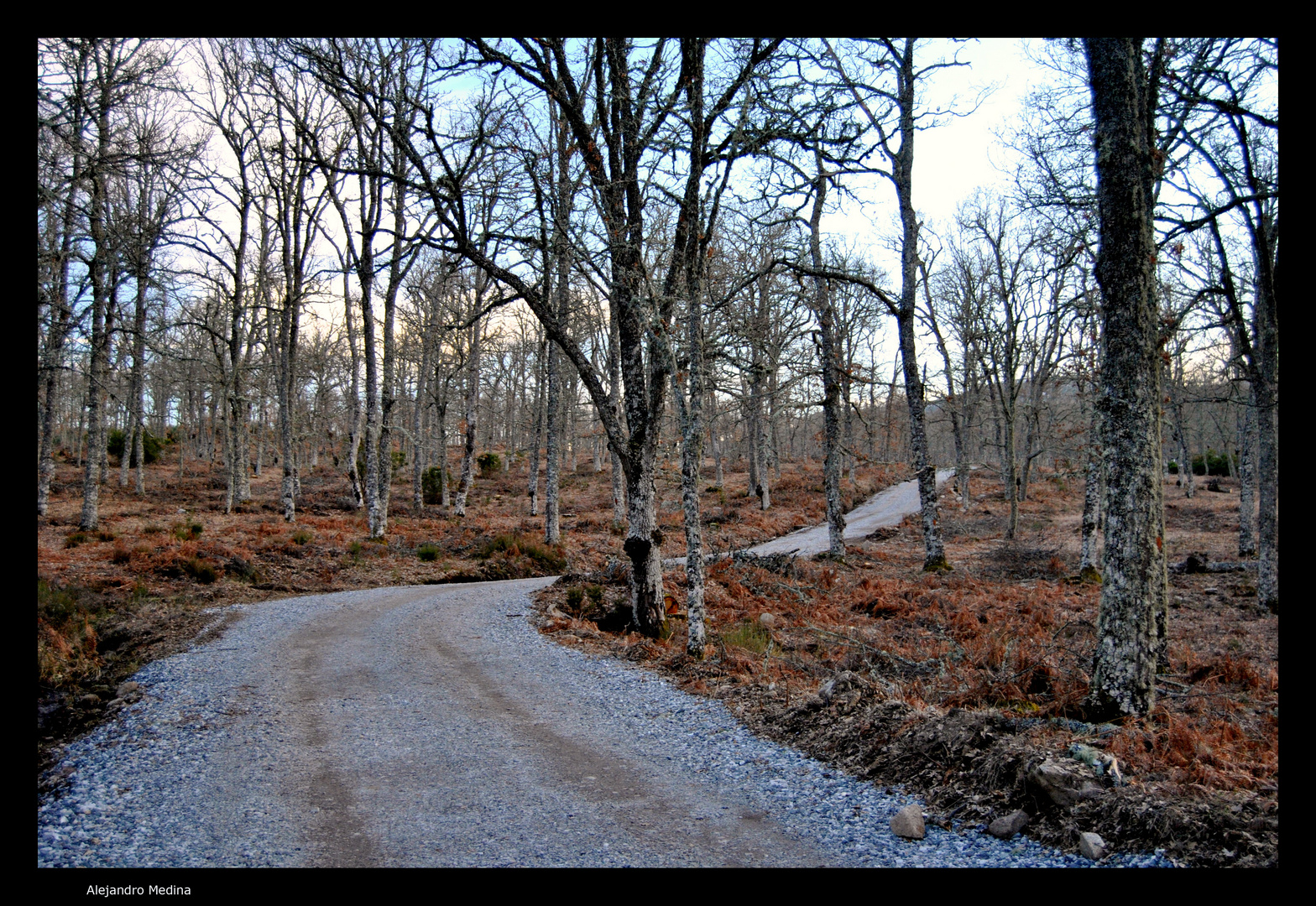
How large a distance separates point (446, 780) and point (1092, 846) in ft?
13.9

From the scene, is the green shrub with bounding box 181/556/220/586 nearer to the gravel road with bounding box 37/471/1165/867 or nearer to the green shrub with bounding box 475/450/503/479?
the gravel road with bounding box 37/471/1165/867

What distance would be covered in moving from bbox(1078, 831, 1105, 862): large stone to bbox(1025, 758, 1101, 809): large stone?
0.91ft

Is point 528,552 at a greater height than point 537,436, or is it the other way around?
point 537,436

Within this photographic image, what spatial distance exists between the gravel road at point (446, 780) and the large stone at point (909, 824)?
0.06m

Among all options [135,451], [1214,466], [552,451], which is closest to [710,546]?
[552,451]

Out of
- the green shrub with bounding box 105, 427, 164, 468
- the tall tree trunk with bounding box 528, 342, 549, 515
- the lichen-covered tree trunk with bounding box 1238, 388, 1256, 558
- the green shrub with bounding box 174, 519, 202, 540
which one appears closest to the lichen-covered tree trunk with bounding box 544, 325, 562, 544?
the tall tree trunk with bounding box 528, 342, 549, 515

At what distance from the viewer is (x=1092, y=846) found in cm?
387

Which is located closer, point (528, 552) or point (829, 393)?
point (829, 393)

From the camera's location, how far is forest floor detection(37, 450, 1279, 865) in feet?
14.5

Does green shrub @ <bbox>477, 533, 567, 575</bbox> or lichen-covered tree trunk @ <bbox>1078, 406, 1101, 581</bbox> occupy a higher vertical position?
lichen-covered tree trunk @ <bbox>1078, 406, 1101, 581</bbox>

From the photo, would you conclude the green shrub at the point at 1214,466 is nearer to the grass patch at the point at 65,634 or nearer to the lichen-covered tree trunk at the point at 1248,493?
the lichen-covered tree trunk at the point at 1248,493

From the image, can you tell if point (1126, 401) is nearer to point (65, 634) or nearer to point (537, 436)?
point (65, 634)
